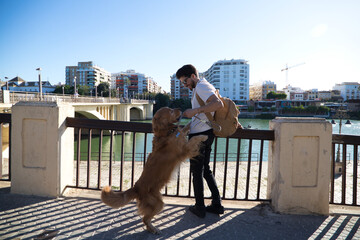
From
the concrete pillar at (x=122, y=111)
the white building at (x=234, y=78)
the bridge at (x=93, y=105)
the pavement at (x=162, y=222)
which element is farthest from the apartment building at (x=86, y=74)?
the pavement at (x=162, y=222)

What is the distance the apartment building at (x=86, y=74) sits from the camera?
12325 cm

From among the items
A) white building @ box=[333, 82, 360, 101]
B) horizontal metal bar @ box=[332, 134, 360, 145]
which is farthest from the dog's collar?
white building @ box=[333, 82, 360, 101]

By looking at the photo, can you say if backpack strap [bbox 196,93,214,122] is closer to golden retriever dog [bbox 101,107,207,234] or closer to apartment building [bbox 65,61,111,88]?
golden retriever dog [bbox 101,107,207,234]

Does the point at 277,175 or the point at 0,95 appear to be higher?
the point at 0,95

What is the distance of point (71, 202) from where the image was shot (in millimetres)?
3279

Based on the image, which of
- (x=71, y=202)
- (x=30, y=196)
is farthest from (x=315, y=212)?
(x=30, y=196)

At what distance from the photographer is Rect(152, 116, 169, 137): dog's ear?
8.54 ft

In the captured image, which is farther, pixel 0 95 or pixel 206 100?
pixel 0 95

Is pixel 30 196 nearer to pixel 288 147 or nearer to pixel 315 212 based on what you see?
pixel 288 147

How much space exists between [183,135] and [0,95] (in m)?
19.9

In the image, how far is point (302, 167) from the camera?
10.3 feet

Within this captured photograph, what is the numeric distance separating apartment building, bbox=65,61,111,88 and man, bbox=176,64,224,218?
126 meters

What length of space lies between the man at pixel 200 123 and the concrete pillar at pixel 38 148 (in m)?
1.88

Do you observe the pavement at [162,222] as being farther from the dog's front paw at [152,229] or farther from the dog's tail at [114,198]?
the dog's tail at [114,198]
